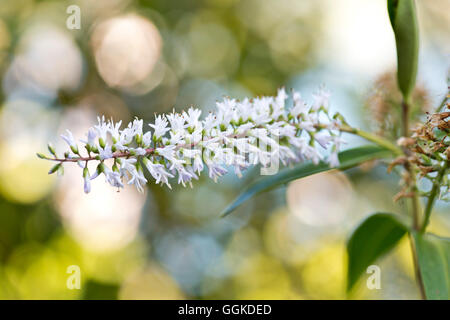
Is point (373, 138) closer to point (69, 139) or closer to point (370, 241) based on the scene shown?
point (370, 241)

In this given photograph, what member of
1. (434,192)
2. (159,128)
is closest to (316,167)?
(434,192)

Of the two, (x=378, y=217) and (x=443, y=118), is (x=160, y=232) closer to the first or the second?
(x=378, y=217)

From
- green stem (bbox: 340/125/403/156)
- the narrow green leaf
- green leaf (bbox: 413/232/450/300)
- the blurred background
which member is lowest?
green leaf (bbox: 413/232/450/300)

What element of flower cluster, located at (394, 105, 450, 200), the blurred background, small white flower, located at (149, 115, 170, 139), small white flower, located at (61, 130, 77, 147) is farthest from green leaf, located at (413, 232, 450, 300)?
the blurred background

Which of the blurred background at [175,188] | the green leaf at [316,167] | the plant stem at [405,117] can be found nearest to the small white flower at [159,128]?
the green leaf at [316,167]

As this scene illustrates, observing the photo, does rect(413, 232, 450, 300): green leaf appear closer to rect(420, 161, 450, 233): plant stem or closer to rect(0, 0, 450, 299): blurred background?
rect(420, 161, 450, 233): plant stem
